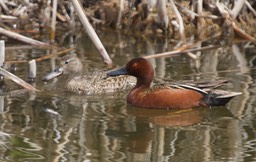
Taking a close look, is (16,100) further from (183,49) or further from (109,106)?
(183,49)

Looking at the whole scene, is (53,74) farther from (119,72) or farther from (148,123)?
(148,123)

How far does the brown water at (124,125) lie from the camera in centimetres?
609

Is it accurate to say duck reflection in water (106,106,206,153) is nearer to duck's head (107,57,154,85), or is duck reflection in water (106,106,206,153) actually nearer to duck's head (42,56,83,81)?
duck's head (107,57,154,85)

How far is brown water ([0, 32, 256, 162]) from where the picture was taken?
609cm

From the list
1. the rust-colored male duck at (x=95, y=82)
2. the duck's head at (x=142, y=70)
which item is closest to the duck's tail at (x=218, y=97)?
the duck's head at (x=142, y=70)

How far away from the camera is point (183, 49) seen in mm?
10836

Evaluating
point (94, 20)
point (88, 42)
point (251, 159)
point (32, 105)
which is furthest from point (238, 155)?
point (94, 20)

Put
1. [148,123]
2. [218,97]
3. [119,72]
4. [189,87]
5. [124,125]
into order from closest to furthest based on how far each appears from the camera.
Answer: [124,125] < [148,123] < [218,97] < [189,87] < [119,72]

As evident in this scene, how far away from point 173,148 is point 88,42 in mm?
6077

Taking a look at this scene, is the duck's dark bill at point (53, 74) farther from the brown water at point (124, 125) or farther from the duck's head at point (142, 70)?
the duck's head at point (142, 70)

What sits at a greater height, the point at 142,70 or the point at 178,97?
the point at 142,70

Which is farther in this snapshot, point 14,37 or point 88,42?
point 88,42

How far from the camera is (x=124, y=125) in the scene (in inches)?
280

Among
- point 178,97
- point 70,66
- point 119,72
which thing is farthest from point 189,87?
point 70,66
